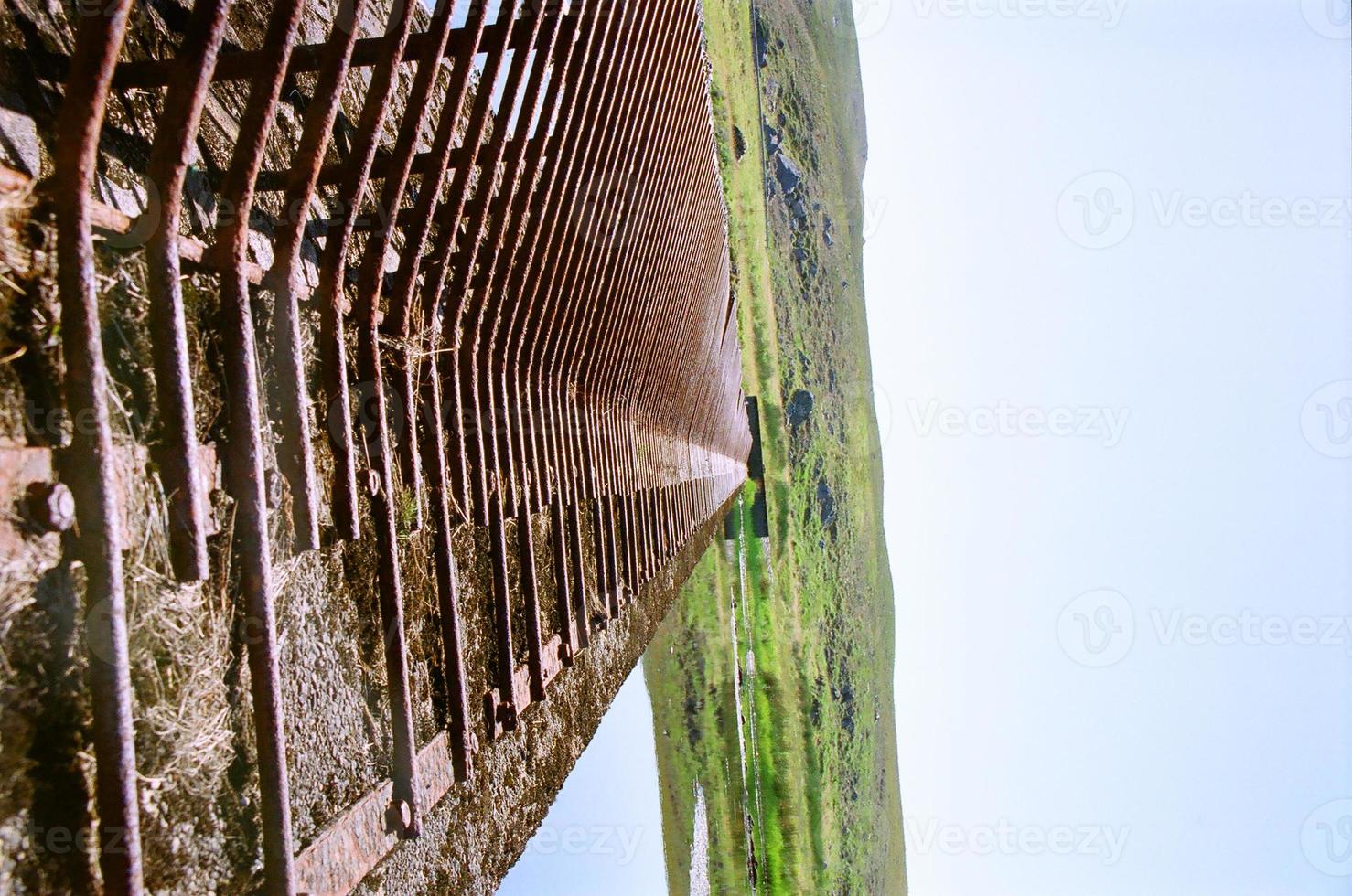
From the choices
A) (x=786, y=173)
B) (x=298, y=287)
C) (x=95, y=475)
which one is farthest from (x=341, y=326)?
(x=786, y=173)

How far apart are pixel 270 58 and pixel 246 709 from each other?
117 centimetres

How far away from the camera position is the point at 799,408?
77.8 ft

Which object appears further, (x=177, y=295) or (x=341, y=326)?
(x=341, y=326)

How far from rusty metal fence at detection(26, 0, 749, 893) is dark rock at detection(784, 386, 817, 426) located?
17.6 meters

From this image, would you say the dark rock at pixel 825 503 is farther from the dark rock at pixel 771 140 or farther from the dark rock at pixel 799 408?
the dark rock at pixel 771 140

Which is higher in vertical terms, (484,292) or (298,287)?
(484,292)

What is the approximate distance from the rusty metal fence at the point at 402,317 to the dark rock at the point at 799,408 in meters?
17.6

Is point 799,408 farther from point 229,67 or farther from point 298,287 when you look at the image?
point 229,67

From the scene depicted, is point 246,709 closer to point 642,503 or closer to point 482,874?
point 482,874

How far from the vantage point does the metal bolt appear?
131 cm

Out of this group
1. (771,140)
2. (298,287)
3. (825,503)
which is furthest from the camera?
(825,503)

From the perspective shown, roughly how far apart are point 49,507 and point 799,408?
22.7m

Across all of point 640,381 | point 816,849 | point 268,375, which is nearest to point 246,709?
point 268,375

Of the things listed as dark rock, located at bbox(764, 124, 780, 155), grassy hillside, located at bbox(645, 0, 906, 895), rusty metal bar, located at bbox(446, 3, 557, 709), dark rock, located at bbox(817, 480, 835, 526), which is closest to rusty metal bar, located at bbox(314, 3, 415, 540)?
rusty metal bar, located at bbox(446, 3, 557, 709)
